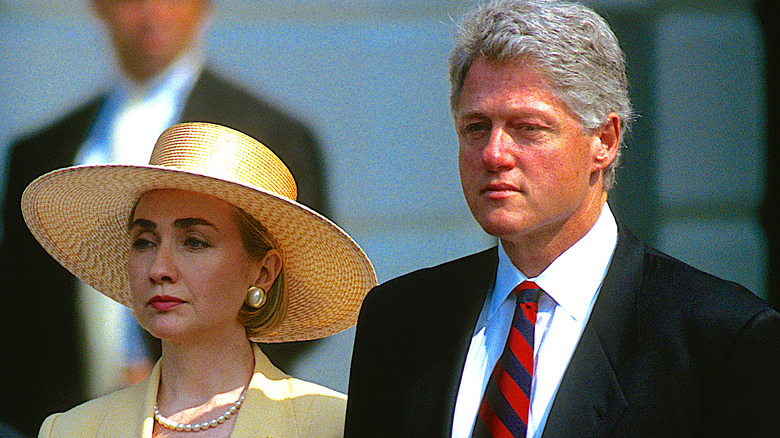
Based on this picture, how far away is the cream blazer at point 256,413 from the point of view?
2.43 m

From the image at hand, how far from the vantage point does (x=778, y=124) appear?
12.7ft

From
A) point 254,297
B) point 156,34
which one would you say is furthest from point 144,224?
point 156,34

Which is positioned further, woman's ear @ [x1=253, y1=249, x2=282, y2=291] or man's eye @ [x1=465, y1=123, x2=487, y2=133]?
woman's ear @ [x1=253, y1=249, x2=282, y2=291]

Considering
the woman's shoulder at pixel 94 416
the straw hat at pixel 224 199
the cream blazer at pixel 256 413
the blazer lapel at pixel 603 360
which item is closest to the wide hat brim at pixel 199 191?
the straw hat at pixel 224 199

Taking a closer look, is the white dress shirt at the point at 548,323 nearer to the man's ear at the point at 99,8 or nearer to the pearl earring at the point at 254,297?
the pearl earring at the point at 254,297

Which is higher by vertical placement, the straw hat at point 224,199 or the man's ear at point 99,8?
the man's ear at point 99,8

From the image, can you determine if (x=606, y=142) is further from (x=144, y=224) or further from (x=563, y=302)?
(x=144, y=224)

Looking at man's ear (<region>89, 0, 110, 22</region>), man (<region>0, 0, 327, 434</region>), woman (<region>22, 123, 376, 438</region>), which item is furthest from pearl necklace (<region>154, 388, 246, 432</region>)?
man's ear (<region>89, 0, 110, 22</region>)

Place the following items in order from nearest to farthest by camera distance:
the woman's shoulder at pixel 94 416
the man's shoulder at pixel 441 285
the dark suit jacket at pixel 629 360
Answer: the dark suit jacket at pixel 629 360, the man's shoulder at pixel 441 285, the woman's shoulder at pixel 94 416

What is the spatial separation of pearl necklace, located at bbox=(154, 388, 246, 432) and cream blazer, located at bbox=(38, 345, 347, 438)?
0.02 metres

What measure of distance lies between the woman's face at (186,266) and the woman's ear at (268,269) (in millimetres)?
72

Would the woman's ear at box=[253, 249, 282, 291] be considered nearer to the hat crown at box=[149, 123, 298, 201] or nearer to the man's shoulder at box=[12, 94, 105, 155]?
the hat crown at box=[149, 123, 298, 201]

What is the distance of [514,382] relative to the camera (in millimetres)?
1946

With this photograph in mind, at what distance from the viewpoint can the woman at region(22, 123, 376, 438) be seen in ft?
7.81
